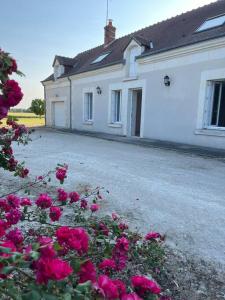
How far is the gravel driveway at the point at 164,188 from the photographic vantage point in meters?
2.94

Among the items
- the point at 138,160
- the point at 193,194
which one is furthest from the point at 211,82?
the point at 193,194

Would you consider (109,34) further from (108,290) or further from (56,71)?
(108,290)

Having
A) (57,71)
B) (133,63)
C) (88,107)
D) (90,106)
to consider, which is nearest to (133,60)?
(133,63)

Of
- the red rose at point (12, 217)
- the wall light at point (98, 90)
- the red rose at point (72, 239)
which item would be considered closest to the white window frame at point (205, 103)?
the wall light at point (98, 90)

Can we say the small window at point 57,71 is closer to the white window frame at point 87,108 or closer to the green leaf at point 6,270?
the white window frame at point 87,108

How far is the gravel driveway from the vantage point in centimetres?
294

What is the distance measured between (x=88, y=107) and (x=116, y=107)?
9.53 feet

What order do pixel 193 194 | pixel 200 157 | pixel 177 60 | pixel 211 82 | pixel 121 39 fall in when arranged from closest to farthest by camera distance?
pixel 193 194, pixel 200 157, pixel 211 82, pixel 177 60, pixel 121 39

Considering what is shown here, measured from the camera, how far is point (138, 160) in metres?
7.34

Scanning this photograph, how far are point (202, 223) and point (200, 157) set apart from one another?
16.4ft

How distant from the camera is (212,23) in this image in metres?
10.4

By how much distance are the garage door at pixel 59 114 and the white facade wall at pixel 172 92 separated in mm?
5127

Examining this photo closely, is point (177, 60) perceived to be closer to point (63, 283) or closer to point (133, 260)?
point (133, 260)

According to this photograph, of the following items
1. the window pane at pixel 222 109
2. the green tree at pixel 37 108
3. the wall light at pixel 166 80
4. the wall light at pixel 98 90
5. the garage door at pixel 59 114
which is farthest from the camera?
the green tree at pixel 37 108
